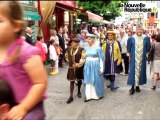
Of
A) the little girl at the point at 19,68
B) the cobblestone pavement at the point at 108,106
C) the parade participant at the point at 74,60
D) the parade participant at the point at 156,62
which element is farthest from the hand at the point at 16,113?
the parade participant at the point at 156,62

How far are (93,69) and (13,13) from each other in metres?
6.16

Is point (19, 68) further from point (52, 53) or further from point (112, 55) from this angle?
point (52, 53)

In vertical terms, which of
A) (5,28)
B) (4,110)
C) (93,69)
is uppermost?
(5,28)

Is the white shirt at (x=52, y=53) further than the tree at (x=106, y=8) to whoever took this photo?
No

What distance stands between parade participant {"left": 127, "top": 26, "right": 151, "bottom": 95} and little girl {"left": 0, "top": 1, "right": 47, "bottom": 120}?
662 centimetres

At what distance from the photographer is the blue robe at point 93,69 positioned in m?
7.93

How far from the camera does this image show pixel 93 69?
8023mm

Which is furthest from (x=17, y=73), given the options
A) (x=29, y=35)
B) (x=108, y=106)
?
(x=29, y=35)

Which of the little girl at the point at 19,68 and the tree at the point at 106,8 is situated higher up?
the tree at the point at 106,8

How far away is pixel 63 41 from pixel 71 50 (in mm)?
6845

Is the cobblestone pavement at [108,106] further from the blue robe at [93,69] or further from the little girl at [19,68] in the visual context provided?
the little girl at [19,68]

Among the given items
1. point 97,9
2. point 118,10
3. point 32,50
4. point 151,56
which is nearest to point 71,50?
point 151,56

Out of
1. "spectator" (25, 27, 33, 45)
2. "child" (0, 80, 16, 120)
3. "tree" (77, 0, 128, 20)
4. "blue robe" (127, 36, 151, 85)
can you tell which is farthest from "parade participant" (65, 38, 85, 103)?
"tree" (77, 0, 128, 20)

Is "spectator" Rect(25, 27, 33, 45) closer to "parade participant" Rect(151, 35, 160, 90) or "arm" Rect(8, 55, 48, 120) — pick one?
"parade participant" Rect(151, 35, 160, 90)
